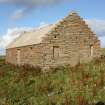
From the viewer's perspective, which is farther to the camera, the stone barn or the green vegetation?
the stone barn

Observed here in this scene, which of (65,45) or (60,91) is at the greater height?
(65,45)

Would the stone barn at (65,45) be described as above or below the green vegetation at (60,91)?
above

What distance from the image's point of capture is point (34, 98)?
1725cm

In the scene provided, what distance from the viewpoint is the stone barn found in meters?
33.0

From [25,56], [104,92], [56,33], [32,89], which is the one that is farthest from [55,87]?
[25,56]

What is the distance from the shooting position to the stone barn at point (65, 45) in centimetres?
3297

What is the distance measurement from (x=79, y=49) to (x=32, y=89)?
15050 millimetres

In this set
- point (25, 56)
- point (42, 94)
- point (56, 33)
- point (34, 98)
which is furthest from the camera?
point (25, 56)

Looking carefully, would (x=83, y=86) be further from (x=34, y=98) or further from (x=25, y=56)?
(x=25, y=56)

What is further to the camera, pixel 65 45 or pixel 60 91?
pixel 65 45

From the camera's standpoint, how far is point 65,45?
34.0 metres

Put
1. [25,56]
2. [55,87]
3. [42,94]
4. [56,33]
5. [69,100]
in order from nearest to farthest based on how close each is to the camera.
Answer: [69,100] → [42,94] → [55,87] → [56,33] → [25,56]

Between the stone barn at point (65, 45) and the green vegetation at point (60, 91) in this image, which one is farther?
the stone barn at point (65, 45)

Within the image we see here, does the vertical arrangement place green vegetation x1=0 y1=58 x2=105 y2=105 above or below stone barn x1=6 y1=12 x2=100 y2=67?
below
